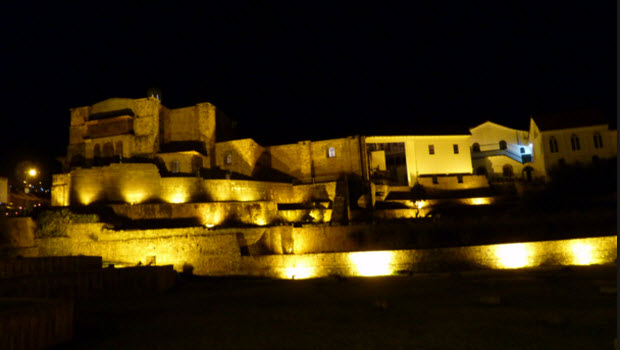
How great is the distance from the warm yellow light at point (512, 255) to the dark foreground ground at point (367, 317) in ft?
12.8

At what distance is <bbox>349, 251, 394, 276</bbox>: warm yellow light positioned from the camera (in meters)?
19.4

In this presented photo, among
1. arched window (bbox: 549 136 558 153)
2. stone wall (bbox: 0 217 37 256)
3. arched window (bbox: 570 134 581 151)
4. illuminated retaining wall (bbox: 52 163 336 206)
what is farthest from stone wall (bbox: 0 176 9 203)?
arched window (bbox: 570 134 581 151)

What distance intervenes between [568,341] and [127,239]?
764 inches

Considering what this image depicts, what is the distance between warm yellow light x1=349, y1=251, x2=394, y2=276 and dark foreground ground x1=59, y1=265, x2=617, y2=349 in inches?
162

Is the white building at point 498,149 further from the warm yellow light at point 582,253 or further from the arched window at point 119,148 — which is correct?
the arched window at point 119,148

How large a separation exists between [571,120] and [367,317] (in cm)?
3005

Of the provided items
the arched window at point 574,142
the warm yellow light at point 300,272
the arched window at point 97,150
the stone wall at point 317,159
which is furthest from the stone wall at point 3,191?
the arched window at point 574,142

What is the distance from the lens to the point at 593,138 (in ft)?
100

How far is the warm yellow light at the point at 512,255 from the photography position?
19.3 m

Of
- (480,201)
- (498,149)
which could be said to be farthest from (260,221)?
(498,149)

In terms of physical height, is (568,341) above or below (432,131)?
below

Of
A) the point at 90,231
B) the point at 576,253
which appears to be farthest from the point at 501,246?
the point at 90,231

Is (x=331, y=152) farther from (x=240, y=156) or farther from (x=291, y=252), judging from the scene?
(x=291, y=252)

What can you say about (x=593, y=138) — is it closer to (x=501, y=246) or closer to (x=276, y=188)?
(x=501, y=246)
